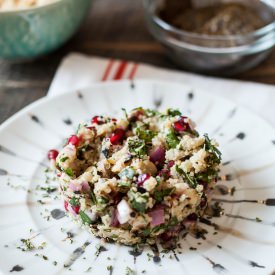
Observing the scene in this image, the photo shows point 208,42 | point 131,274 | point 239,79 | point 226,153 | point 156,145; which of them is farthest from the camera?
point 239,79

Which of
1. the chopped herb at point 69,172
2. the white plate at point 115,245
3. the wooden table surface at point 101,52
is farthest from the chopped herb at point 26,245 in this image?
the wooden table surface at point 101,52

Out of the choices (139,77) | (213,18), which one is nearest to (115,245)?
(139,77)

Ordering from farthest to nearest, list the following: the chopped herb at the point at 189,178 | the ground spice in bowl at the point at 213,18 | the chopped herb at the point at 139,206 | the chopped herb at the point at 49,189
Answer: the ground spice in bowl at the point at 213,18, the chopped herb at the point at 49,189, the chopped herb at the point at 189,178, the chopped herb at the point at 139,206

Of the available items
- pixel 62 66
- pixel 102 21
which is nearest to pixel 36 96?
pixel 62 66

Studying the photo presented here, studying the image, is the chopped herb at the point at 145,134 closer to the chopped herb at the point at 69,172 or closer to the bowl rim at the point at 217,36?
the chopped herb at the point at 69,172

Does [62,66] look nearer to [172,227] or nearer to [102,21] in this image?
[102,21]

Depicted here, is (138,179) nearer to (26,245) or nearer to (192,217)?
(192,217)
